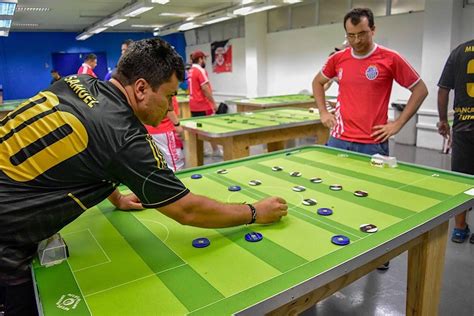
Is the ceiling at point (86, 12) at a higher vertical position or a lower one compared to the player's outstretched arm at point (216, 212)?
higher

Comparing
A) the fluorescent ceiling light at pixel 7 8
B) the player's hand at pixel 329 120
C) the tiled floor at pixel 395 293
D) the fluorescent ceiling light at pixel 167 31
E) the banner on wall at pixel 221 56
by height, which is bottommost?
the tiled floor at pixel 395 293

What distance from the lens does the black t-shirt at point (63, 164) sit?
3.71 feet

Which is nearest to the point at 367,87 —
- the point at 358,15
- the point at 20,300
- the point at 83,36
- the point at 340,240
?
the point at 358,15

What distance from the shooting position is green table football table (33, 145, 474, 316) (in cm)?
104

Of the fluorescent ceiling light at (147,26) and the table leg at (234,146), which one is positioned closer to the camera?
the table leg at (234,146)

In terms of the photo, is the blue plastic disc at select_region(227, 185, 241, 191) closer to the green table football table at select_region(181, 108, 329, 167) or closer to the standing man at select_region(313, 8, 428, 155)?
the standing man at select_region(313, 8, 428, 155)

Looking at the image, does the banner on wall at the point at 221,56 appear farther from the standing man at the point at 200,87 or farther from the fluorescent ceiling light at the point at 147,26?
the standing man at the point at 200,87

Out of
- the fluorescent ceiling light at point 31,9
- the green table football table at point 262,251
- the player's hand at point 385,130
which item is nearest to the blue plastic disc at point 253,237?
the green table football table at point 262,251

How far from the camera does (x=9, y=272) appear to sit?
3.93 ft

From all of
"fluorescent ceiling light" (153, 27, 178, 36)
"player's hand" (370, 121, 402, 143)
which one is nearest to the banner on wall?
"fluorescent ceiling light" (153, 27, 178, 36)

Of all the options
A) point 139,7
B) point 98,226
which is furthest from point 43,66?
point 98,226

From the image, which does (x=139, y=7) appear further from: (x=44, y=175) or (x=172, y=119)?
(x=44, y=175)

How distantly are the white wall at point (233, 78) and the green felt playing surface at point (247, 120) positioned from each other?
21.9ft

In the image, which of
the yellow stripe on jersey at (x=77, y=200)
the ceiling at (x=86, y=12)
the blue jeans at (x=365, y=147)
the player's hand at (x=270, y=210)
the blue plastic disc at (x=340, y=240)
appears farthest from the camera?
the ceiling at (x=86, y=12)
